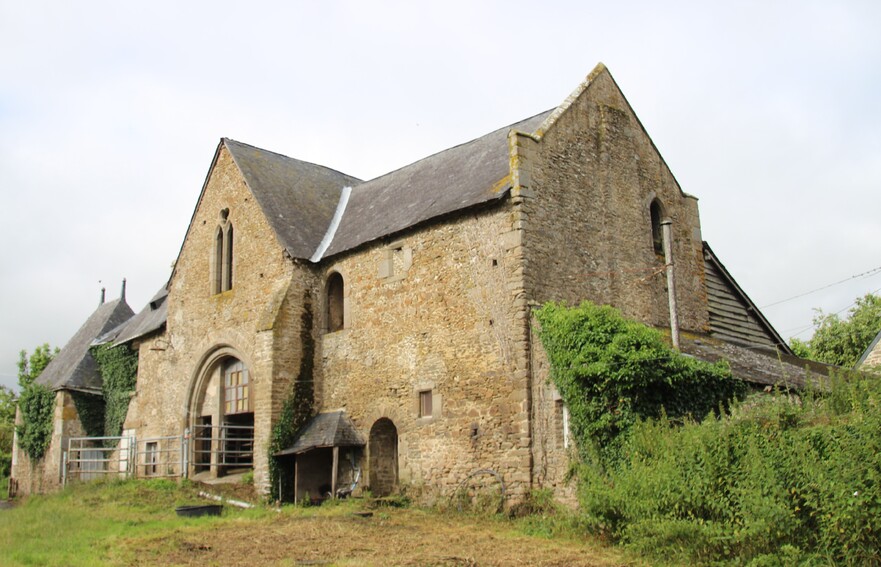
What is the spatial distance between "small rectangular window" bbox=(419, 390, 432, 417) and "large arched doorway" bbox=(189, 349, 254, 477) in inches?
232

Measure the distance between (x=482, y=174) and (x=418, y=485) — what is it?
7.04 m

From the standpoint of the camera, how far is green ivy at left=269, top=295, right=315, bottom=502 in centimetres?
2009

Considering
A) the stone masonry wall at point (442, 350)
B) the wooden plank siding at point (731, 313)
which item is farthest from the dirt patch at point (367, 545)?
the wooden plank siding at point (731, 313)

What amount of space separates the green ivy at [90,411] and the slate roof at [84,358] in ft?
0.83

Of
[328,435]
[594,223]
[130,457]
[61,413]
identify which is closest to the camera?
[594,223]

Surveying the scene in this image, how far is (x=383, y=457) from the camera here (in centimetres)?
1970

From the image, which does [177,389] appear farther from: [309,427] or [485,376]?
[485,376]

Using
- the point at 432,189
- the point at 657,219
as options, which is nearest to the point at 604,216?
the point at 657,219

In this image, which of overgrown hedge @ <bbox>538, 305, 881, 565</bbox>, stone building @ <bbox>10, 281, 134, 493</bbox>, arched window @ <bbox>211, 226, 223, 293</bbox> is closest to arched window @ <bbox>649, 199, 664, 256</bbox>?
overgrown hedge @ <bbox>538, 305, 881, 565</bbox>

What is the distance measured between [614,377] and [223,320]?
12334 mm

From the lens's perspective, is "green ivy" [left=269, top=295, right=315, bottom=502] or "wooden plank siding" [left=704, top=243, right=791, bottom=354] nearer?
"green ivy" [left=269, top=295, right=315, bottom=502]

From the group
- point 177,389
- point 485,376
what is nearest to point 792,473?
point 485,376

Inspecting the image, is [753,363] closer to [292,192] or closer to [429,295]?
[429,295]

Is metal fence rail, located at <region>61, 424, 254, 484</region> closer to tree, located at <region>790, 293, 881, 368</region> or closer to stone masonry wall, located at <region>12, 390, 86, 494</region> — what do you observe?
stone masonry wall, located at <region>12, 390, 86, 494</region>
